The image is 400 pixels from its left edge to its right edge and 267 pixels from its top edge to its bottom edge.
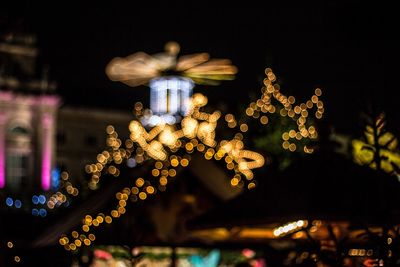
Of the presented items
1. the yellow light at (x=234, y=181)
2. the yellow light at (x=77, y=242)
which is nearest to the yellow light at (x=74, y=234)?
the yellow light at (x=77, y=242)

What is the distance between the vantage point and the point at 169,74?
1340 inches

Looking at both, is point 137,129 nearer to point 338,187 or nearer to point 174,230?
point 174,230

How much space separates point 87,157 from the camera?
171 feet

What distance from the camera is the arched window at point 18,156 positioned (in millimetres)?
46656

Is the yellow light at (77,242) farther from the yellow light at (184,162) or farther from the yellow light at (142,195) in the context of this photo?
the yellow light at (184,162)

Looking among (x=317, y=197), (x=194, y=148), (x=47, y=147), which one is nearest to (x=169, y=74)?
(x=47, y=147)

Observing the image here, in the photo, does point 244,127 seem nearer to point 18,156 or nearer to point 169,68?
point 169,68

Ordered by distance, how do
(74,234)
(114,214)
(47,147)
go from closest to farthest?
(114,214) → (74,234) → (47,147)

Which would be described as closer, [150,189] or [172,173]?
[150,189]

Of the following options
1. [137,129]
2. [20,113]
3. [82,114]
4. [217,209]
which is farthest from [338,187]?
[82,114]

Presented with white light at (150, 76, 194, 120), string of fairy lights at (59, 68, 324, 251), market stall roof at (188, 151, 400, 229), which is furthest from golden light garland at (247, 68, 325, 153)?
market stall roof at (188, 151, 400, 229)

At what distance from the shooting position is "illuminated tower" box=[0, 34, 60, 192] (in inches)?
1832

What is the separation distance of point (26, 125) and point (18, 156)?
5.51 feet

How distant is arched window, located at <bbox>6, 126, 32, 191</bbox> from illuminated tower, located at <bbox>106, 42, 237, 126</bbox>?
12999 millimetres
